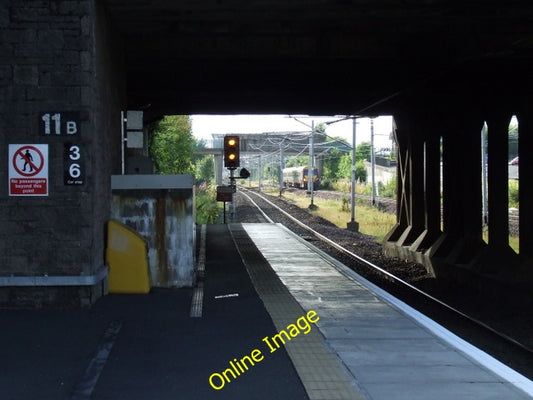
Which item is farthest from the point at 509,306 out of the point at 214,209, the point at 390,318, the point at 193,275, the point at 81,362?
the point at 214,209

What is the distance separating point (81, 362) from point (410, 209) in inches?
634

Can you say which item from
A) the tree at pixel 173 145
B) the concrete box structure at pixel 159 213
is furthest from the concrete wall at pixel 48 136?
the tree at pixel 173 145

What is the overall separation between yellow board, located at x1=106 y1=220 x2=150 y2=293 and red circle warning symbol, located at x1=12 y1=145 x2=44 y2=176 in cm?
151

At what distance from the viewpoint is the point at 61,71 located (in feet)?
28.0

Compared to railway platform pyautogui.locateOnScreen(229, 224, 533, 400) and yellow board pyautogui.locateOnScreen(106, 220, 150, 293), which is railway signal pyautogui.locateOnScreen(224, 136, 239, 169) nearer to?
railway platform pyautogui.locateOnScreen(229, 224, 533, 400)

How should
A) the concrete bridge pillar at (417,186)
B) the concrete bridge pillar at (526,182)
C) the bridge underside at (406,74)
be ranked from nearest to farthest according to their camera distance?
the bridge underside at (406,74) → the concrete bridge pillar at (526,182) → the concrete bridge pillar at (417,186)

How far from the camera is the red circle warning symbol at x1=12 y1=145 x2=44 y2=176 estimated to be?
8500mm

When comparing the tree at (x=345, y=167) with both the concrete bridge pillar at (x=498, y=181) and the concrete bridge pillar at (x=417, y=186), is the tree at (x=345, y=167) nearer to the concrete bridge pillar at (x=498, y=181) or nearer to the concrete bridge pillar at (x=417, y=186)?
the concrete bridge pillar at (x=417, y=186)

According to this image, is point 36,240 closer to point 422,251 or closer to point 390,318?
point 390,318

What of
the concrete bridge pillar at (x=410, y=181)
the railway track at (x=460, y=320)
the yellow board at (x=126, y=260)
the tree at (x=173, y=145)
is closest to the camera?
the railway track at (x=460, y=320)

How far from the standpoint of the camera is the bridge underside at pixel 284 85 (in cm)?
853

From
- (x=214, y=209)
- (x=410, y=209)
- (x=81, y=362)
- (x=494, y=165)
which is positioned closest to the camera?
(x=81, y=362)

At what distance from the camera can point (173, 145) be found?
36156mm

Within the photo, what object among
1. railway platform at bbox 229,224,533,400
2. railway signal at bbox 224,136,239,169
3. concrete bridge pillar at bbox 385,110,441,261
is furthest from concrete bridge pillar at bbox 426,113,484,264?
railway signal at bbox 224,136,239,169
